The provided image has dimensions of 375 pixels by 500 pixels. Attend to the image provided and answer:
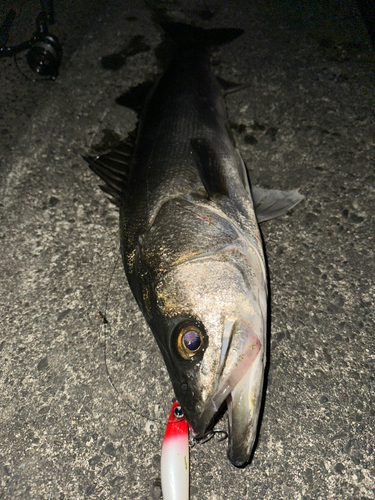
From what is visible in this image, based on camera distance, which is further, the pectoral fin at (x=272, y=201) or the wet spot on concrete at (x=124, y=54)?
the wet spot on concrete at (x=124, y=54)

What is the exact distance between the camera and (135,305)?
2.31m

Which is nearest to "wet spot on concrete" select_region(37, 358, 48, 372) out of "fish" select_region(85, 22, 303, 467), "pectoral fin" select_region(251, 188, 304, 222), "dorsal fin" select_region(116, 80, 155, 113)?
"fish" select_region(85, 22, 303, 467)

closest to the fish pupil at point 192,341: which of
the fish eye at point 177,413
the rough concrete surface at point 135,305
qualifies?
the fish eye at point 177,413

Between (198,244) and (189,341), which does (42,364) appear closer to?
(189,341)

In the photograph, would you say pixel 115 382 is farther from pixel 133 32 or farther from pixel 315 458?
pixel 133 32

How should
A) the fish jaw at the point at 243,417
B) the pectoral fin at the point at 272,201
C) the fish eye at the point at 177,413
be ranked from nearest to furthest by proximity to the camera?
the fish jaw at the point at 243,417
the fish eye at the point at 177,413
the pectoral fin at the point at 272,201

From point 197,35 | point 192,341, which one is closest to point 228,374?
point 192,341

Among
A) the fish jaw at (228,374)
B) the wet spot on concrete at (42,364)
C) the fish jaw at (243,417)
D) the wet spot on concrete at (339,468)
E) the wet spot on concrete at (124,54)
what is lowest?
the wet spot on concrete at (339,468)

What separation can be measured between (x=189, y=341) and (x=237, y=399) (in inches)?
13.0

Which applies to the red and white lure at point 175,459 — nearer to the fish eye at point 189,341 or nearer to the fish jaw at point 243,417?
the fish jaw at point 243,417

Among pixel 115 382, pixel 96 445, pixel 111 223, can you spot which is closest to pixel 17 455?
pixel 96 445

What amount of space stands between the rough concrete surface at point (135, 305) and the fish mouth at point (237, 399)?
436mm

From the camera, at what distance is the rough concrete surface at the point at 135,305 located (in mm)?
1832

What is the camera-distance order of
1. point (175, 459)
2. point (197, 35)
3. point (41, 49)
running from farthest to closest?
point (197, 35) < point (41, 49) < point (175, 459)
